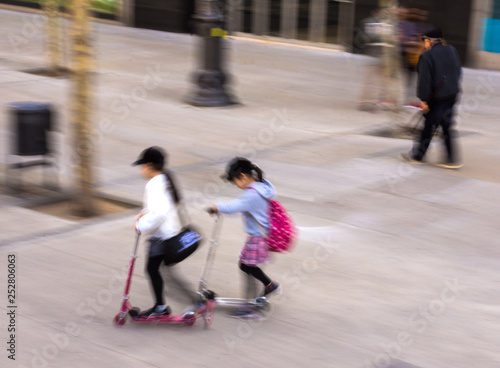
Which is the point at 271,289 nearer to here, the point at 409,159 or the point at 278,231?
the point at 278,231

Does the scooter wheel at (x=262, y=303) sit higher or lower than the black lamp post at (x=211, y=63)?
lower

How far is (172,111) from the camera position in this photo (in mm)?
12820

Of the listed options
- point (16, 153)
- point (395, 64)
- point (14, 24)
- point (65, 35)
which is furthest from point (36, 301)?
point (14, 24)

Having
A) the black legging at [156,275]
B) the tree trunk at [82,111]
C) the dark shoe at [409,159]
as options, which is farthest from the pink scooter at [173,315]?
the dark shoe at [409,159]

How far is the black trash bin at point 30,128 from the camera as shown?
841 cm

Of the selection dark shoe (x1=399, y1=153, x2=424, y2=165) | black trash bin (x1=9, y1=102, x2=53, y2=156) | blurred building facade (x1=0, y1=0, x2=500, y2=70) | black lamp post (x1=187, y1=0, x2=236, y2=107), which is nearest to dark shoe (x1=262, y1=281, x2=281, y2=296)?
black trash bin (x1=9, y1=102, x2=53, y2=156)

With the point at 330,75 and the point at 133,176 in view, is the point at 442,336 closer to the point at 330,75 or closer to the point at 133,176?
the point at 133,176

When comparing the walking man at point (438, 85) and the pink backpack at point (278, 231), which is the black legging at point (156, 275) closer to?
the pink backpack at point (278, 231)

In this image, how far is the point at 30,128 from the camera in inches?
331

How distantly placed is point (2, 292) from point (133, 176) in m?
3.54

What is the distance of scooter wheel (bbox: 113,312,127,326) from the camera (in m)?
5.52

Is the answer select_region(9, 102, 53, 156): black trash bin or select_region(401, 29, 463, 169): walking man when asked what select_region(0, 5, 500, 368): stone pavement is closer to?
select_region(401, 29, 463, 169): walking man

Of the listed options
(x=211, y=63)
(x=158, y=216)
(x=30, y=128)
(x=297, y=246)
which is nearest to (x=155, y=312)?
(x=158, y=216)

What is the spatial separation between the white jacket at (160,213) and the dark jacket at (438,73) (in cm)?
531
